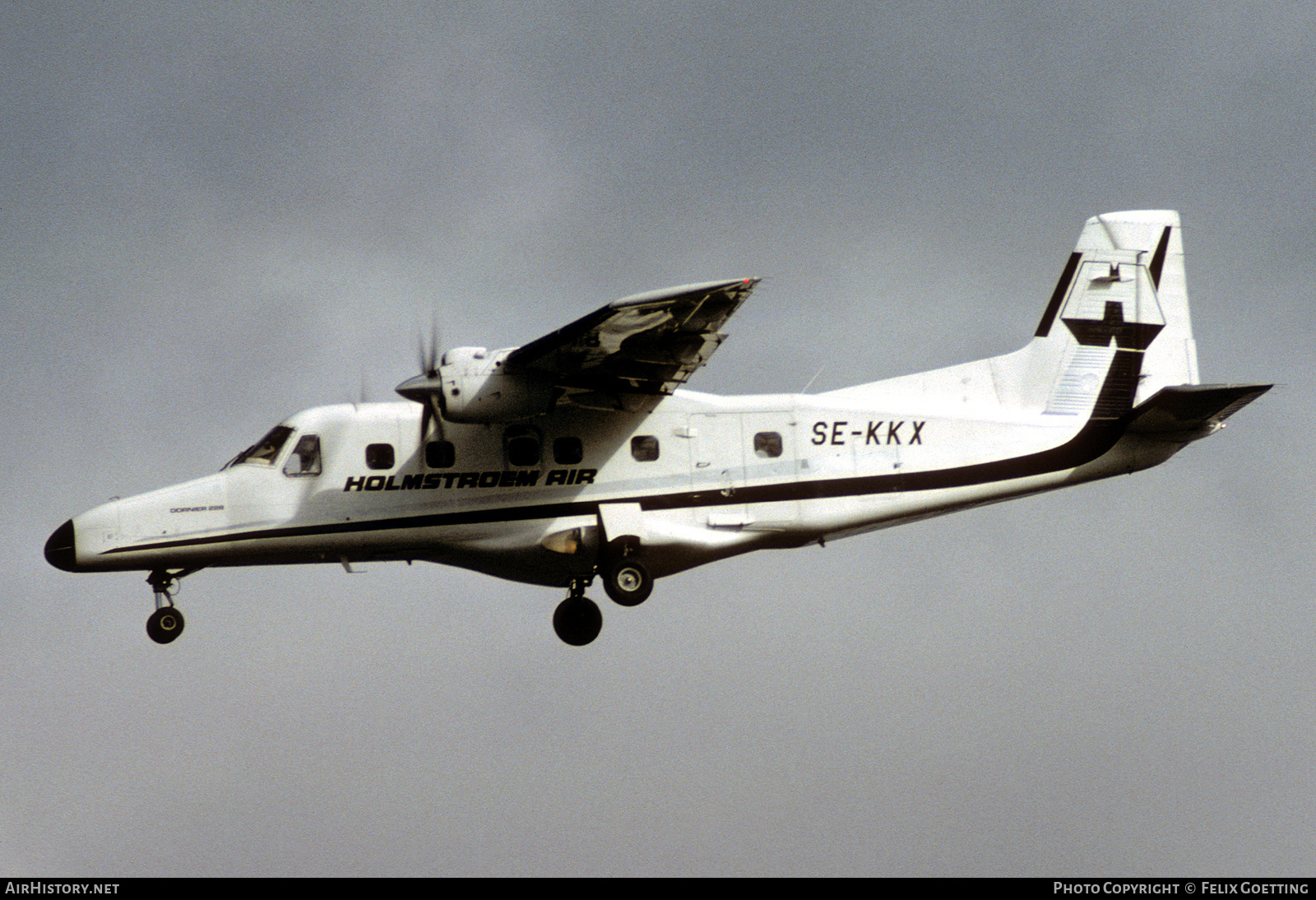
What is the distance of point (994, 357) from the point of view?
19828 mm

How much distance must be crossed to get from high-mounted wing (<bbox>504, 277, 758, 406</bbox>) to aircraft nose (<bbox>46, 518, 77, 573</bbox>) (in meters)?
5.99

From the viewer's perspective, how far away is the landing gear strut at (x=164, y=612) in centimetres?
1848

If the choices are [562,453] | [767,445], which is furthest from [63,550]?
[767,445]

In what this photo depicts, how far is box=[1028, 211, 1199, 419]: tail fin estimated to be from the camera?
19.8 m

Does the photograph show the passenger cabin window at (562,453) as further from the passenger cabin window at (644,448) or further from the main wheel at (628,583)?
the main wheel at (628,583)

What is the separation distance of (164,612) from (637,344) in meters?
7.12

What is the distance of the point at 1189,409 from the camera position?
1841 cm

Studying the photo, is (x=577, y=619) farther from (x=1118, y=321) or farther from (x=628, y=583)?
(x=1118, y=321)

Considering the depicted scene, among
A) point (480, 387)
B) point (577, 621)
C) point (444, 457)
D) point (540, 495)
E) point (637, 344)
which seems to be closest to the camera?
point (480, 387)

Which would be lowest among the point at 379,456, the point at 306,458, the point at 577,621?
the point at 577,621

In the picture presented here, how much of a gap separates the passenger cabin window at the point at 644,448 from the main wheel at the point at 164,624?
6.24 meters

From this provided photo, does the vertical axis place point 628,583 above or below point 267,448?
below

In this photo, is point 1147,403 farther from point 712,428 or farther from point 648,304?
point 648,304

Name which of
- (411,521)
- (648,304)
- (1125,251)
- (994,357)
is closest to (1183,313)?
(1125,251)
